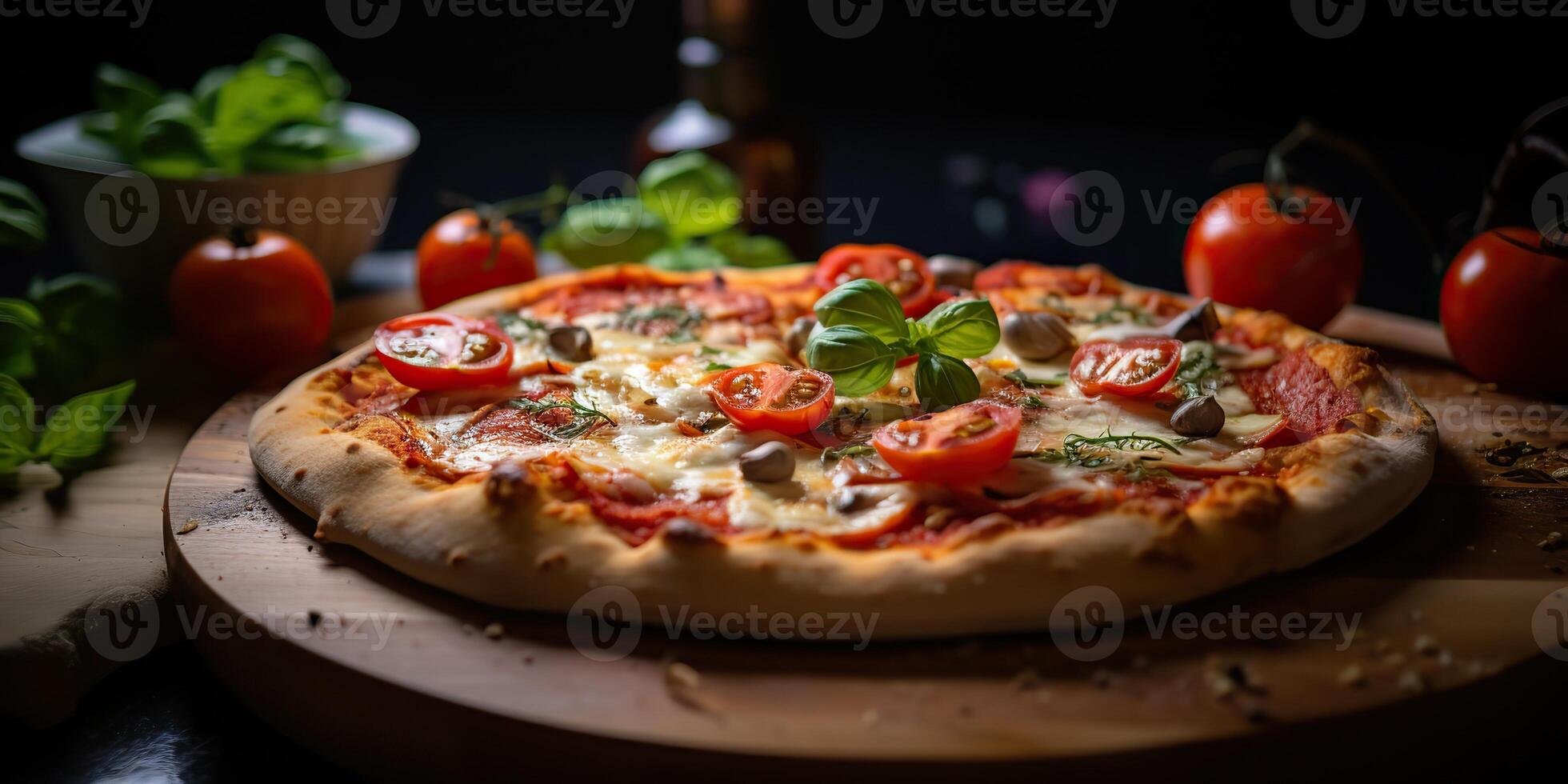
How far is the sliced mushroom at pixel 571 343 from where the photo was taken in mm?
2977

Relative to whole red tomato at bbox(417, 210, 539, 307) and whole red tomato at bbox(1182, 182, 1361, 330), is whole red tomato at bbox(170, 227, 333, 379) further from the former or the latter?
whole red tomato at bbox(1182, 182, 1361, 330)

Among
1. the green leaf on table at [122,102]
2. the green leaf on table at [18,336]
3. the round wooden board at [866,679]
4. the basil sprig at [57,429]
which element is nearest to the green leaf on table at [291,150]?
the green leaf on table at [122,102]

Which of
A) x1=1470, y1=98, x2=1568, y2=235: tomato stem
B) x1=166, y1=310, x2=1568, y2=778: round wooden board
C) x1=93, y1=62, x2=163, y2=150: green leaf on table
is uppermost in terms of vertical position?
x1=1470, y1=98, x2=1568, y2=235: tomato stem

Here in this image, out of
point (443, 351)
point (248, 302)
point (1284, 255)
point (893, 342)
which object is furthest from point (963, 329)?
point (248, 302)

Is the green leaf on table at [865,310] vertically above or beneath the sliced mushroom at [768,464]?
above

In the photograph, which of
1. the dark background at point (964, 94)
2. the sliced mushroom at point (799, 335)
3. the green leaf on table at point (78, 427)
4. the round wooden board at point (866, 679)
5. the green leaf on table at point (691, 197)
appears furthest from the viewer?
the dark background at point (964, 94)

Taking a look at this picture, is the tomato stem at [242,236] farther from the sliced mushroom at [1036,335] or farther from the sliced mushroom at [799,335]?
the sliced mushroom at [1036,335]

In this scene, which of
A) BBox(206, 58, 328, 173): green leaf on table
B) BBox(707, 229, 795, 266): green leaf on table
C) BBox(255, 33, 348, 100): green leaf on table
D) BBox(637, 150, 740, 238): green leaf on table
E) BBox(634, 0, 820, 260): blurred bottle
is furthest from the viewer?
BBox(634, 0, 820, 260): blurred bottle

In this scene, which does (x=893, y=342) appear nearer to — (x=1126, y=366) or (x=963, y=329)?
(x=963, y=329)

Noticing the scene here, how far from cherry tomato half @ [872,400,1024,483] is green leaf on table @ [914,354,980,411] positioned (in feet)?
0.79

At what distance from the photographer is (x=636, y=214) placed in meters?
4.23

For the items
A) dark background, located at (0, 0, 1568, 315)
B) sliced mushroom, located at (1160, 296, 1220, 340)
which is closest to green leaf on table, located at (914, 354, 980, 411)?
sliced mushroom, located at (1160, 296, 1220, 340)

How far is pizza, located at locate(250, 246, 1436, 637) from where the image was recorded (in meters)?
2.03

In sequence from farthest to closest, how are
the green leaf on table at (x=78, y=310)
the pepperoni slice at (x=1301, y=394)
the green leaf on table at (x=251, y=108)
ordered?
the green leaf on table at (x=251, y=108) < the green leaf on table at (x=78, y=310) < the pepperoni slice at (x=1301, y=394)
